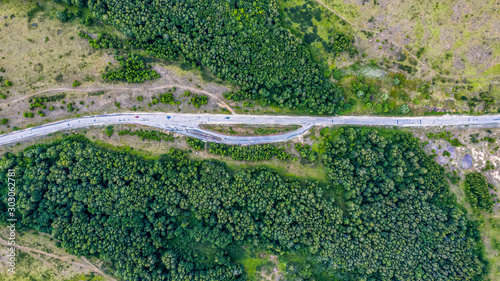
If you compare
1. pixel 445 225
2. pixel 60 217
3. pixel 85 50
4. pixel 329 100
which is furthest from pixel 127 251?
pixel 445 225

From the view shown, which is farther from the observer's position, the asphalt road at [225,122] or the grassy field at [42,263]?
the asphalt road at [225,122]

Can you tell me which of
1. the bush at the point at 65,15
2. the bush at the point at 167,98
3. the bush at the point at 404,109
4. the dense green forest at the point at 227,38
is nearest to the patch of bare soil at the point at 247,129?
the dense green forest at the point at 227,38

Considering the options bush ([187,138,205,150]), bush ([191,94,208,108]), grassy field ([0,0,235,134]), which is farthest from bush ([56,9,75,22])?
bush ([187,138,205,150])

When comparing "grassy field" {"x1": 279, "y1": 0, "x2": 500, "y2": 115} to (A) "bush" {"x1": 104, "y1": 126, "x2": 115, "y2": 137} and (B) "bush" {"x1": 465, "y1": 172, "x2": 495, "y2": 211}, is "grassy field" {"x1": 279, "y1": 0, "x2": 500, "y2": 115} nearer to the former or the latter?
(B) "bush" {"x1": 465, "y1": 172, "x2": 495, "y2": 211}

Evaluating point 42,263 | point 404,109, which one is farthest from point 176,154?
point 404,109

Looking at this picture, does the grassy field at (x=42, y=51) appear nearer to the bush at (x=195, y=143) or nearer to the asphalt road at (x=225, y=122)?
the asphalt road at (x=225, y=122)

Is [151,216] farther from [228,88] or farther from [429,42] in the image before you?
[429,42]
